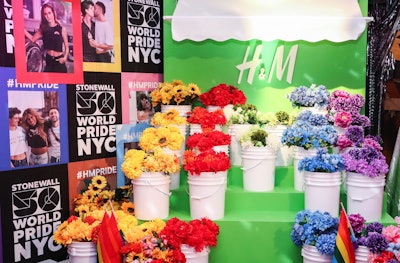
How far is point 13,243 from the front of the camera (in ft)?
13.4

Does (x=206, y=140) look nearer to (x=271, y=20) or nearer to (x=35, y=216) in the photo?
(x=271, y=20)

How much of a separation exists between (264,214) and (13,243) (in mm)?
2067

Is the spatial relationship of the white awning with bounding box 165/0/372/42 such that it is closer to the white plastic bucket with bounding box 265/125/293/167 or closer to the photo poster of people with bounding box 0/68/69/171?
the white plastic bucket with bounding box 265/125/293/167

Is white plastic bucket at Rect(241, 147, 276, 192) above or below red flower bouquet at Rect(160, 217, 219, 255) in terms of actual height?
above

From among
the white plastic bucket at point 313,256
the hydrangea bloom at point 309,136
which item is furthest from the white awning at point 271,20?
the white plastic bucket at point 313,256

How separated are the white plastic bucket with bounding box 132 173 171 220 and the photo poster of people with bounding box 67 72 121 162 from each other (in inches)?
32.6

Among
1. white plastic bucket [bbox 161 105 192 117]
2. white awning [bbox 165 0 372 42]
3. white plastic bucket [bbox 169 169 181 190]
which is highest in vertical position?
white awning [bbox 165 0 372 42]

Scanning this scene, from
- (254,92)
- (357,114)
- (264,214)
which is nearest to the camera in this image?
(264,214)

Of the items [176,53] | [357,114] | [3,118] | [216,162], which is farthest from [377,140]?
[3,118]

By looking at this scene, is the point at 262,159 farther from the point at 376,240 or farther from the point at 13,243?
the point at 13,243

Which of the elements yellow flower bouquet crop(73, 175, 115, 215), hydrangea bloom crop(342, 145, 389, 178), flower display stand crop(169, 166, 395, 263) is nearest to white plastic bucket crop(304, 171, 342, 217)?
hydrangea bloom crop(342, 145, 389, 178)

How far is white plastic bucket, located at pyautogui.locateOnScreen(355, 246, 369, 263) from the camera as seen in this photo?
354cm

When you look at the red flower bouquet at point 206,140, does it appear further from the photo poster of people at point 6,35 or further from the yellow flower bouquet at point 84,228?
the photo poster of people at point 6,35

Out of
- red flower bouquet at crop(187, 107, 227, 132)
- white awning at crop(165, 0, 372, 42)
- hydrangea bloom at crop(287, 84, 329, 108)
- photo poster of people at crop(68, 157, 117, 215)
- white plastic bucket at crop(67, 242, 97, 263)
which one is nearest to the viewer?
white plastic bucket at crop(67, 242, 97, 263)
